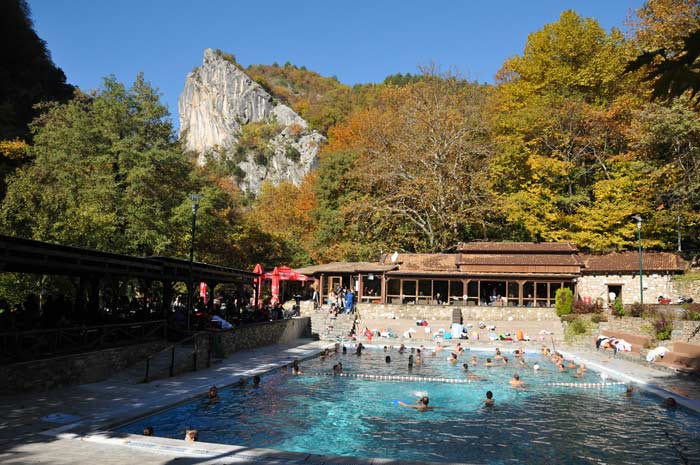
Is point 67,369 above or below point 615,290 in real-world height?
below

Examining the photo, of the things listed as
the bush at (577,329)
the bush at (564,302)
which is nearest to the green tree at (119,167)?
the bush at (577,329)

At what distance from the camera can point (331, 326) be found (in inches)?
1268

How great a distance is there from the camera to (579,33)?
154 ft

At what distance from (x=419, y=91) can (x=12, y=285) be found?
115ft

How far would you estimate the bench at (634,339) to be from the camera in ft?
76.5

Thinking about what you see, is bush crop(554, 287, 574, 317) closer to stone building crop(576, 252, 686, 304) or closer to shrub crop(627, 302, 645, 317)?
stone building crop(576, 252, 686, 304)

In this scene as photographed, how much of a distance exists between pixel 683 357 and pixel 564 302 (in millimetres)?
14611

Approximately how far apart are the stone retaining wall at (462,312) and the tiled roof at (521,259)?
4521 millimetres

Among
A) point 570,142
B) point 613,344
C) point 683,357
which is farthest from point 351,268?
point 683,357

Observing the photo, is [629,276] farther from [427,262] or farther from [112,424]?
[112,424]

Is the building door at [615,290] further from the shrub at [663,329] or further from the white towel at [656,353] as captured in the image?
the white towel at [656,353]

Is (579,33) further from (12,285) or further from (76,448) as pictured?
(76,448)

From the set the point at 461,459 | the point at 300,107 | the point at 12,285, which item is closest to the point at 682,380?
the point at 461,459

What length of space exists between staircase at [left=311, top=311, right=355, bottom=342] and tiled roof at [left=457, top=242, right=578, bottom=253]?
11.6 m
